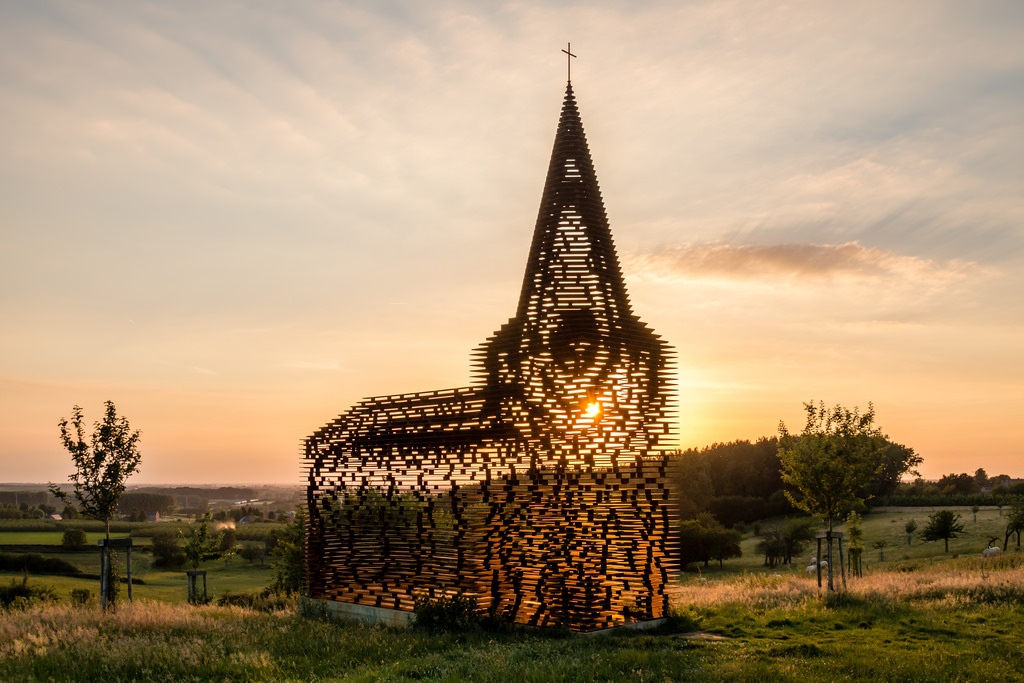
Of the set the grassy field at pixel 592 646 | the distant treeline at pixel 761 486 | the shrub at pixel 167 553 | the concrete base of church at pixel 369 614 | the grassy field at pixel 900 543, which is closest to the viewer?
the grassy field at pixel 592 646

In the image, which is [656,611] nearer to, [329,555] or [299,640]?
[299,640]

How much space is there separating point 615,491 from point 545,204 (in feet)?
20.4

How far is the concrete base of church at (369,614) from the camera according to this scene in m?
15.8

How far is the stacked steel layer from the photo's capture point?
571 inches

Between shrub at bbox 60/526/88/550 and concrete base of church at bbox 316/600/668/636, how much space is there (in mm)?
35530

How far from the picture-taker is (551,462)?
14492 millimetres

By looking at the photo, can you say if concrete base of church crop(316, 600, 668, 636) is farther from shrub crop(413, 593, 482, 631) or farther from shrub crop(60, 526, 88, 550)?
shrub crop(60, 526, 88, 550)

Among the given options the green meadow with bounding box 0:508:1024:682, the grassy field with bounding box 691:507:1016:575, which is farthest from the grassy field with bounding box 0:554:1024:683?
the grassy field with bounding box 691:507:1016:575

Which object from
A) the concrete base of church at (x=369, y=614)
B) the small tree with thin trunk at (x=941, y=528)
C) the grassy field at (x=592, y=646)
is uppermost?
the grassy field at (x=592, y=646)

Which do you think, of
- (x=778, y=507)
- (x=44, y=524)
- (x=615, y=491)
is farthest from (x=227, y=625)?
(x=778, y=507)

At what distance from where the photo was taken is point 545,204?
666 inches

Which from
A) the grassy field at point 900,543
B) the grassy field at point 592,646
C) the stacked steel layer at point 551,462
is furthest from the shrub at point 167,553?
the stacked steel layer at point 551,462

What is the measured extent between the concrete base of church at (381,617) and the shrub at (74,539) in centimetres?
3553

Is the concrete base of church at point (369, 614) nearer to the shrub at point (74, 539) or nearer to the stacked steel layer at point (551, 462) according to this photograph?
the stacked steel layer at point (551, 462)
